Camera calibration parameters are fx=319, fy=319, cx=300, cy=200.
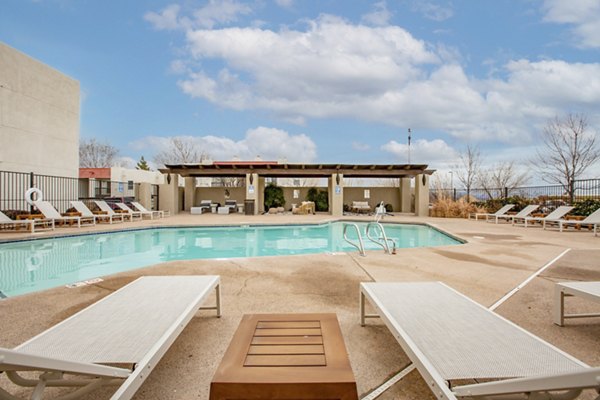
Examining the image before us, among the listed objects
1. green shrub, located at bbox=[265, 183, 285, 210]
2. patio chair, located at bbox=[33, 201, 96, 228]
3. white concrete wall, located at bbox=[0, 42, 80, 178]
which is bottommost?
patio chair, located at bbox=[33, 201, 96, 228]

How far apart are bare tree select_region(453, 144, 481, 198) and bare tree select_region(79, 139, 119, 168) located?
1531 inches

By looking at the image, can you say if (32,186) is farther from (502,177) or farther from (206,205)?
(502,177)

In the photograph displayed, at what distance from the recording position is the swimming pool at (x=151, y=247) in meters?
6.45

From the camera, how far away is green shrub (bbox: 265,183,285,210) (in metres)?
21.6

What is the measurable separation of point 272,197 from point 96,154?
2985 centimetres

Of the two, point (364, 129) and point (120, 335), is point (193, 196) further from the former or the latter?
point (120, 335)

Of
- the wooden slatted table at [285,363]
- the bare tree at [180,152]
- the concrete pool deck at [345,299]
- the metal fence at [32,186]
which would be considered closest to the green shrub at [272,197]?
the metal fence at [32,186]

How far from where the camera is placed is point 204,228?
A: 13.5 metres

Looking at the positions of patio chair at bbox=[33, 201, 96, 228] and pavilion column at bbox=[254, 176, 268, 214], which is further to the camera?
pavilion column at bbox=[254, 176, 268, 214]

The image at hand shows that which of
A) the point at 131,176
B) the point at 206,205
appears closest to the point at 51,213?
the point at 206,205

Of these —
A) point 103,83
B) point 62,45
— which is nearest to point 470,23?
point 62,45

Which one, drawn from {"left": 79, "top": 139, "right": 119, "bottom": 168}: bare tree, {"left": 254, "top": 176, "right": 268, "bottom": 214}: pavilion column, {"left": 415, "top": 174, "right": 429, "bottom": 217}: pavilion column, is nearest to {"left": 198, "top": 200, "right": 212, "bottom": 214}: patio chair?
{"left": 254, "top": 176, "right": 268, "bottom": 214}: pavilion column

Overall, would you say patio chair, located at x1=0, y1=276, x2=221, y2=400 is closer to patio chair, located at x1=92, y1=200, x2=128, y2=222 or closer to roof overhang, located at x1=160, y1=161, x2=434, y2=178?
patio chair, located at x1=92, y1=200, x2=128, y2=222

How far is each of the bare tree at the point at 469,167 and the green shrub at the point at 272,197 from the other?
48.9ft
